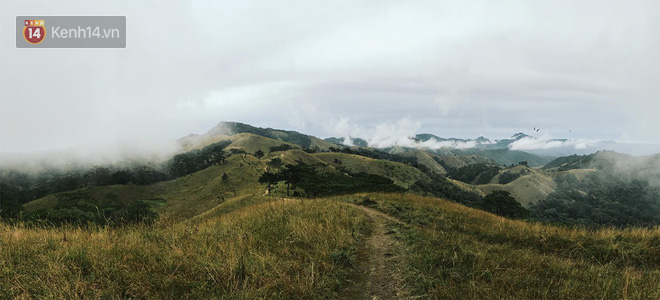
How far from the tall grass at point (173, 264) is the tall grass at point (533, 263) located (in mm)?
2182

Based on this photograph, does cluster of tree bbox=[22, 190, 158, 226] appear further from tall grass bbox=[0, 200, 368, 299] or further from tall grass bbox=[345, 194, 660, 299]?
tall grass bbox=[345, 194, 660, 299]

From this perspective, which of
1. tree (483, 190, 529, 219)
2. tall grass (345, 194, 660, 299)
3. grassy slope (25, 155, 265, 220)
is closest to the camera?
tall grass (345, 194, 660, 299)

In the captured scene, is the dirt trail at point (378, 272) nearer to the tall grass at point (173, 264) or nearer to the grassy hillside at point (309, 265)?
the grassy hillside at point (309, 265)

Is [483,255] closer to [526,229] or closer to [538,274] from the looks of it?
[538,274]

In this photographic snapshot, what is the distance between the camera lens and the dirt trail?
232 inches

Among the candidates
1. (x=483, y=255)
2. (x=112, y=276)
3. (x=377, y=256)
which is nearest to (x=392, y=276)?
(x=377, y=256)

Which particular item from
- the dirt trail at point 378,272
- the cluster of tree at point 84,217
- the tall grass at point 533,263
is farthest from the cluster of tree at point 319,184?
the dirt trail at point 378,272

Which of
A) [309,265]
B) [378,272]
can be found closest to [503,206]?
[378,272]

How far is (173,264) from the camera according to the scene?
6.10 m

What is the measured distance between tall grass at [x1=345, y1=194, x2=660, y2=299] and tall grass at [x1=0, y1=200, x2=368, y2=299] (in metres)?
2.18

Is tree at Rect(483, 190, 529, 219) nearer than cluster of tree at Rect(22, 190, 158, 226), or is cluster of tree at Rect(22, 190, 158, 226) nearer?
cluster of tree at Rect(22, 190, 158, 226)

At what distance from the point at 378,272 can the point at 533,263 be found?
12.8 ft

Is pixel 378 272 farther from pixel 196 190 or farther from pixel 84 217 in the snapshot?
pixel 196 190

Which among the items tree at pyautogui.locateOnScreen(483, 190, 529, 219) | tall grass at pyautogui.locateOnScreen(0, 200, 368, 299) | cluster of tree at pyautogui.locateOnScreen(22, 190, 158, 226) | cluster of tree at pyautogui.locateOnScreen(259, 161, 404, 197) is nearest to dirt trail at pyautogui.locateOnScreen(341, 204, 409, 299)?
tall grass at pyautogui.locateOnScreen(0, 200, 368, 299)
